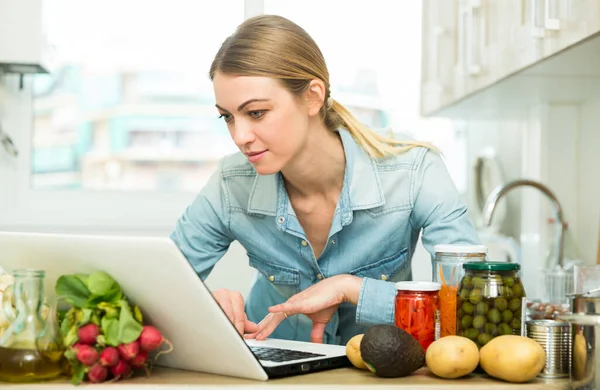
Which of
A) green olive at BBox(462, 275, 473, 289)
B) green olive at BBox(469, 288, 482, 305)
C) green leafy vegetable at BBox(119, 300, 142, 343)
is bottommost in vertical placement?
green leafy vegetable at BBox(119, 300, 142, 343)

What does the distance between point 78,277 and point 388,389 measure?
0.36 m

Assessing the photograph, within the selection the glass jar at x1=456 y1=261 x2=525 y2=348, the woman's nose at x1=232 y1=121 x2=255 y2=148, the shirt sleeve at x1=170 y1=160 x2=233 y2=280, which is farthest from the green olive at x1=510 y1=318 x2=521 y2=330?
the shirt sleeve at x1=170 y1=160 x2=233 y2=280

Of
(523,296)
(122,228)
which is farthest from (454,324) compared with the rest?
(122,228)

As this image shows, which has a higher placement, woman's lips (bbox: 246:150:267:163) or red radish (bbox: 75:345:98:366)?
woman's lips (bbox: 246:150:267:163)

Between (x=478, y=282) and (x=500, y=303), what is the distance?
0.04 m

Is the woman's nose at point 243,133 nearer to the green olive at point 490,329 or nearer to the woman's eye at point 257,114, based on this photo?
the woman's eye at point 257,114

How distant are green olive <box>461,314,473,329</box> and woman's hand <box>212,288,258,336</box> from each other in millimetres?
356

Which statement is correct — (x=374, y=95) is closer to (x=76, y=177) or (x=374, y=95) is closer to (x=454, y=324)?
(x=76, y=177)

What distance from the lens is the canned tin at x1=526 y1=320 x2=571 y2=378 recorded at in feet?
2.88

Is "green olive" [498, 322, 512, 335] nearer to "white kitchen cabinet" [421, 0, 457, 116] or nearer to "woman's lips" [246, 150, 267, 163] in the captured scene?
"woman's lips" [246, 150, 267, 163]

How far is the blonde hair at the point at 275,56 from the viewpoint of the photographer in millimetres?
1343

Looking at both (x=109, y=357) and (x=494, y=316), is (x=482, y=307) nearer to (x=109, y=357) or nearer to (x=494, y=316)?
(x=494, y=316)

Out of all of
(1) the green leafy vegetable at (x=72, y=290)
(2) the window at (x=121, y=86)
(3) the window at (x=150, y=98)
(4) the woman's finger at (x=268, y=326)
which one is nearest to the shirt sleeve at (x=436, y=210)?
(4) the woman's finger at (x=268, y=326)

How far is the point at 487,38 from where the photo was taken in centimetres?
226
